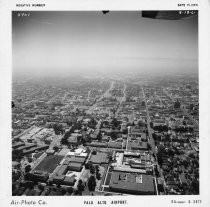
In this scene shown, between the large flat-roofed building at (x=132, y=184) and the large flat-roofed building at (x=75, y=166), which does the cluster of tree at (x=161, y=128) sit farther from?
the large flat-roofed building at (x=75, y=166)

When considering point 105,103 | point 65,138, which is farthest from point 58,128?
point 105,103

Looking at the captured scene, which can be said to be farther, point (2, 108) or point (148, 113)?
point (148, 113)

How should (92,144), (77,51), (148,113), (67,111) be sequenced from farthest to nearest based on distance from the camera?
(148,113) < (67,111) < (92,144) < (77,51)

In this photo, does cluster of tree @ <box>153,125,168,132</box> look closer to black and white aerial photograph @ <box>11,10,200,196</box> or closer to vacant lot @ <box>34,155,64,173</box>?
black and white aerial photograph @ <box>11,10,200,196</box>

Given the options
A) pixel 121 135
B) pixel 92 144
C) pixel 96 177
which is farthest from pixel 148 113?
pixel 96 177

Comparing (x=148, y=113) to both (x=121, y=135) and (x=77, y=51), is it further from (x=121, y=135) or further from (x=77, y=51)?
Answer: (x=77, y=51)

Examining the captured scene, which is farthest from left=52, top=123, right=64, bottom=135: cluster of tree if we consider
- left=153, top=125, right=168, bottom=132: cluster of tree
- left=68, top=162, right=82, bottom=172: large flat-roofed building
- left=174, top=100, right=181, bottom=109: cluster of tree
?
left=174, top=100, right=181, bottom=109: cluster of tree
